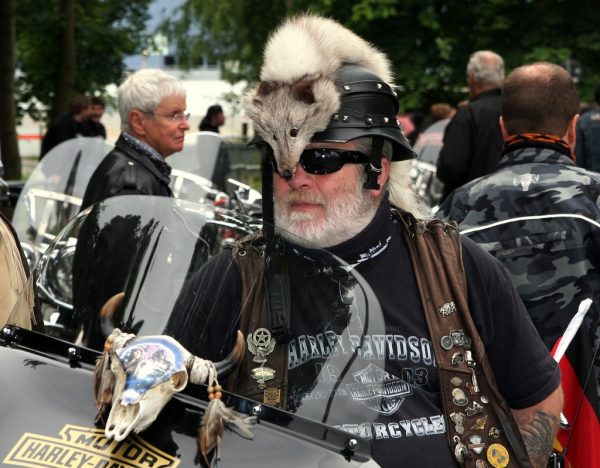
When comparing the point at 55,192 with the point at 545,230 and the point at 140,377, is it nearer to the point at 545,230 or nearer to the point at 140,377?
the point at 545,230

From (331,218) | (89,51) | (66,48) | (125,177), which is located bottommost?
(89,51)

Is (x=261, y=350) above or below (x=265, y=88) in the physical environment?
below

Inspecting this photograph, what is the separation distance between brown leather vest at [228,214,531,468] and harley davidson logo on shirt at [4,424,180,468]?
463 mm

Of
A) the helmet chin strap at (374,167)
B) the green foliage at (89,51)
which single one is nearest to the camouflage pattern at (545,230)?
the helmet chin strap at (374,167)

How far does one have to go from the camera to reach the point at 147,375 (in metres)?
2.20

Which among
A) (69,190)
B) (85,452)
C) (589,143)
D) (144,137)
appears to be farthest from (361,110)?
(589,143)

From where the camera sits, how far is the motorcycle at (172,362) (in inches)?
89.7

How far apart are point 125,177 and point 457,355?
108 inches

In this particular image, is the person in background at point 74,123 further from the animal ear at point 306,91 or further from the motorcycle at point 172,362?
the animal ear at point 306,91

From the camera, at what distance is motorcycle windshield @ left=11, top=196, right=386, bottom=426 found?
2.44m

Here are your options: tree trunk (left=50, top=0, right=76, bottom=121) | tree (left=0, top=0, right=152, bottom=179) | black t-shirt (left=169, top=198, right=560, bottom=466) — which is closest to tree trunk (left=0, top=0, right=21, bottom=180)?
tree (left=0, top=0, right=152, bottom=179)

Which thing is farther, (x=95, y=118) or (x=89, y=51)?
(x=89, y=51)

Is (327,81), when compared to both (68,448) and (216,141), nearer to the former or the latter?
(68,448)

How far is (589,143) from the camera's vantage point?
8727 millimetres
